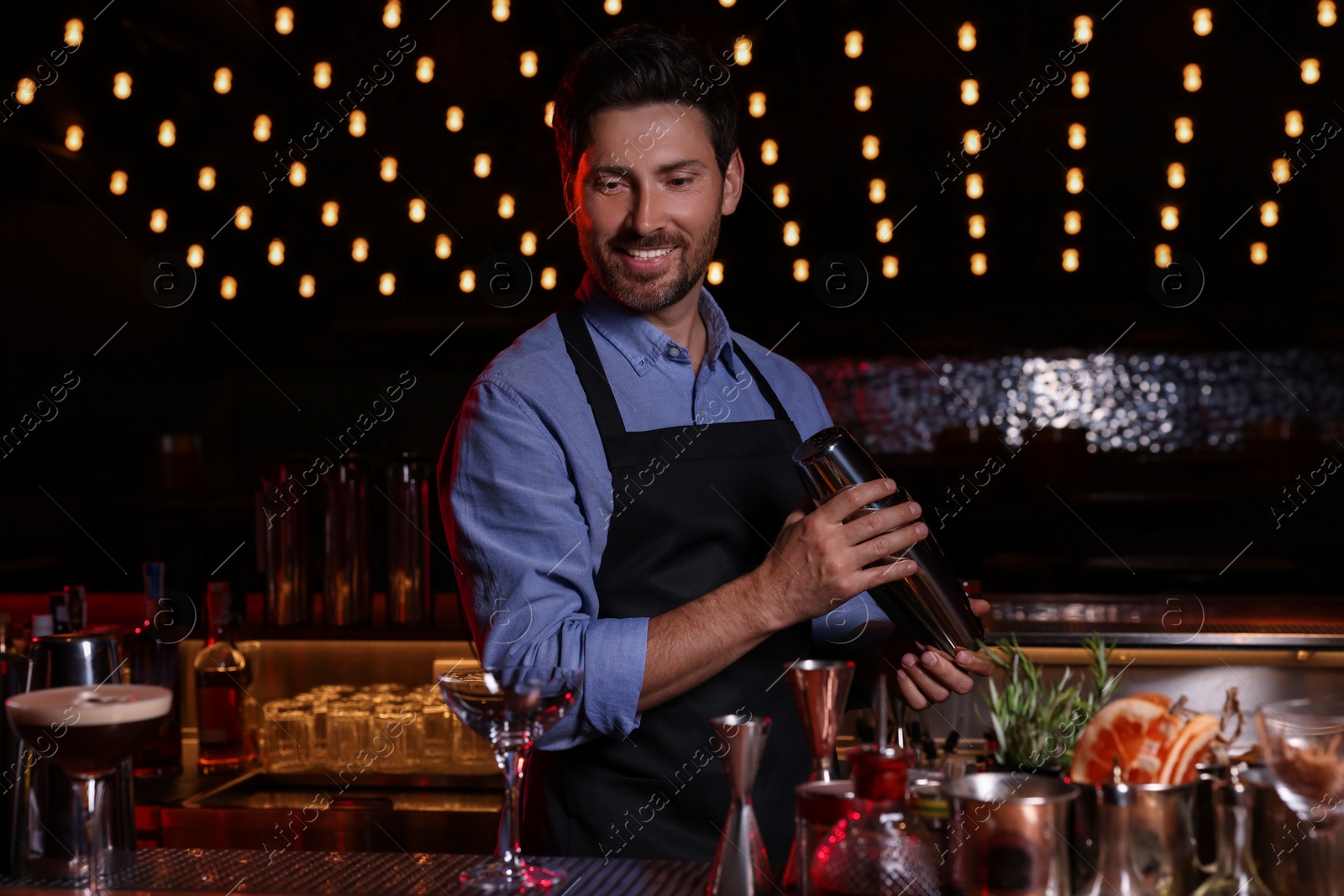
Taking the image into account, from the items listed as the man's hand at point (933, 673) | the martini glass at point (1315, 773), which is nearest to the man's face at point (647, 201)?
the man's hand at point (933, 673)

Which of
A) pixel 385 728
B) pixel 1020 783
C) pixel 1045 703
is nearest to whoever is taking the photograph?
pixel 1020 783

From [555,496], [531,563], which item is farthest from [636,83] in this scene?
[531,563]

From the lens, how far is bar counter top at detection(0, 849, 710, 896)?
1325mm

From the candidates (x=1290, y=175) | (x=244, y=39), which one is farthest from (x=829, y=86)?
(x=244, y=39)

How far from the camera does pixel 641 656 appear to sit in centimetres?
160

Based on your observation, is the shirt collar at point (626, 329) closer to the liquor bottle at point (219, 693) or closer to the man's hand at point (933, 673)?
the man's hand at point (933, 673)

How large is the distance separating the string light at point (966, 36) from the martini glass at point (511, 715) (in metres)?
2.30

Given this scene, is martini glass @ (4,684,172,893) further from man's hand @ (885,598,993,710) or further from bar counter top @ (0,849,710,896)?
man's hand @ (885,598,993,710)

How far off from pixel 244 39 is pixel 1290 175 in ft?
9.61

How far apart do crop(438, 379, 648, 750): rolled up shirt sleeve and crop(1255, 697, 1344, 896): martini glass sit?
780 mm

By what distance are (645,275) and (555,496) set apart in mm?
401

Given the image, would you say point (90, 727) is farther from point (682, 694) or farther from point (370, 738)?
point (370, 738)

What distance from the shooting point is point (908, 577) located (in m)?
1.69

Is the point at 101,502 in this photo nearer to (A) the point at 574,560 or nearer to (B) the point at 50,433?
(B) the point at 50,433
